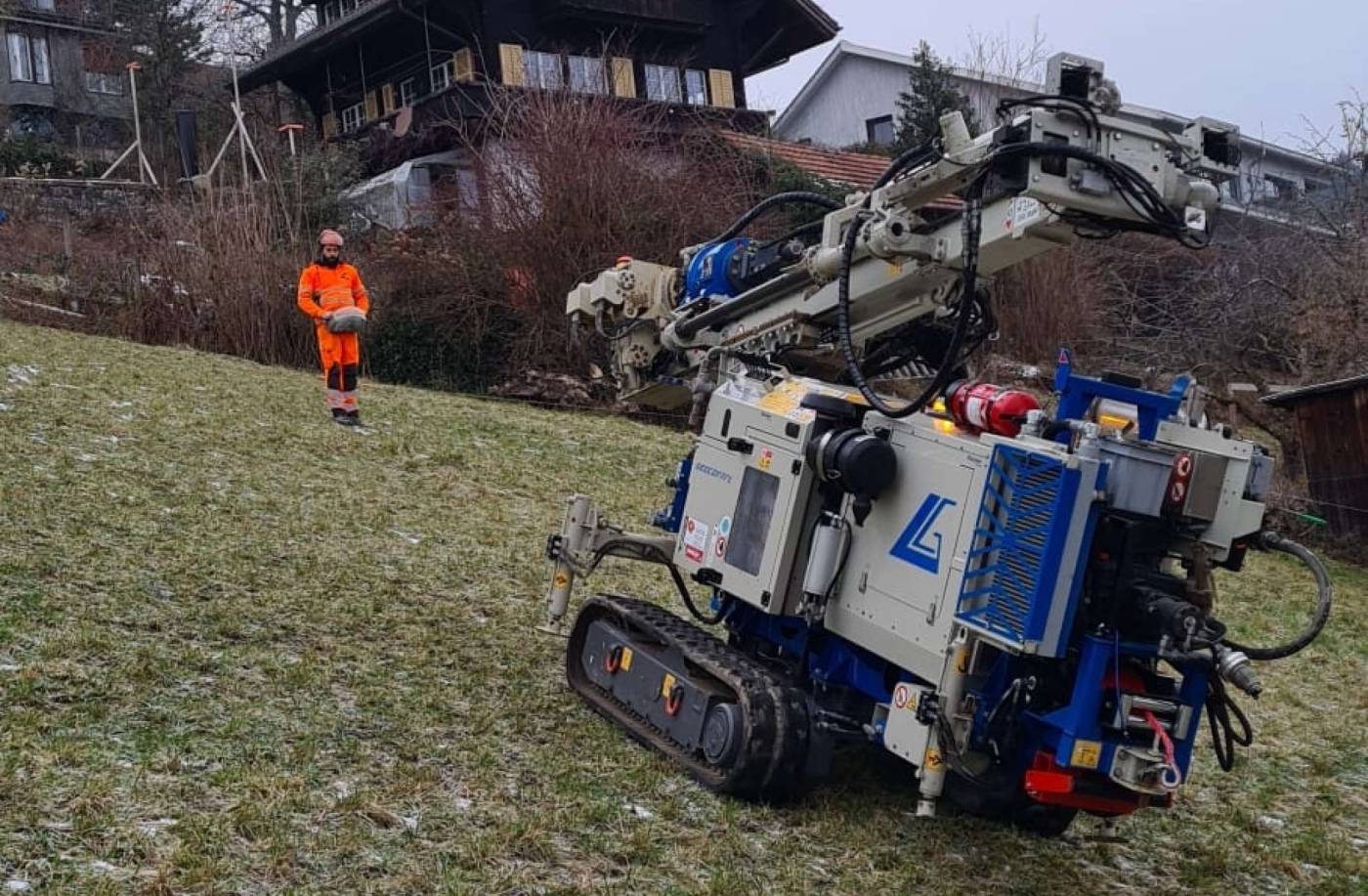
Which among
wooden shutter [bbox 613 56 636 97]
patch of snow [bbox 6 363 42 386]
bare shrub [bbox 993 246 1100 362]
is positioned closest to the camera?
patch of snow [bbox 6 363 42 386]

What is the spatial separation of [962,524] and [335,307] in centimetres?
793

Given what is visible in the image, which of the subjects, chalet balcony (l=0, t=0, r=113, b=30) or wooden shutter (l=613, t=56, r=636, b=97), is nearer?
wooden shutter (l=613, t=56, r=636, b=97)

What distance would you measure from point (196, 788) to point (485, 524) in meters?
5.17

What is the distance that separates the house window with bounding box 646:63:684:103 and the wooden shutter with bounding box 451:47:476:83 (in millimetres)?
3850

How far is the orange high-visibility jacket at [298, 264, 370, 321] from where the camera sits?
11.8 meters

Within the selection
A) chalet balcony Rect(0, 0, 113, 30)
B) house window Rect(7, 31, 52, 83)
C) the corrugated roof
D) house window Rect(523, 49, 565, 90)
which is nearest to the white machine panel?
the corrugated roof

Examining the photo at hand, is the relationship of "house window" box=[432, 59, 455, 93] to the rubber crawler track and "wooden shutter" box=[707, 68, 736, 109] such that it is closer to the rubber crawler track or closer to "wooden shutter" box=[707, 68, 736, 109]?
"wooden shutter" box=[707, 68, 736, 109]

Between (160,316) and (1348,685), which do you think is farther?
(160,316)

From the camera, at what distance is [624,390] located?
294 inches

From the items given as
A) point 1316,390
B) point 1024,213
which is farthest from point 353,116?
point 1024,213

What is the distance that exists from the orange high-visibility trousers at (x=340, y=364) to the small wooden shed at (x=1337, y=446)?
8.79 m

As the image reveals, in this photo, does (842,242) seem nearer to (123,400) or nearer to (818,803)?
(818,803)

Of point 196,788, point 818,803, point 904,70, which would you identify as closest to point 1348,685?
point 818,803

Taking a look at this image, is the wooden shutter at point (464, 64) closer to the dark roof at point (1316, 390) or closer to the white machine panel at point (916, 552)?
the dark roof at point (1316, 390)
